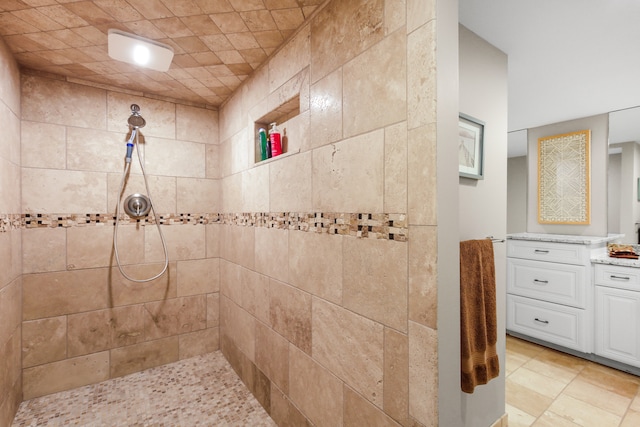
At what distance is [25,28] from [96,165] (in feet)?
2.94

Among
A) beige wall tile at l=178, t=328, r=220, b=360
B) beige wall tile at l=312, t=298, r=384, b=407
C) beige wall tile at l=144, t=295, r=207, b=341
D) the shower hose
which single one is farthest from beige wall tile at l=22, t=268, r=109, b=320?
beige wall tile at l=312, t=298, r=384, b=407

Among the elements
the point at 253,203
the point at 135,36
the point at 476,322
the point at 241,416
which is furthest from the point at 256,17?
the point at 241,416

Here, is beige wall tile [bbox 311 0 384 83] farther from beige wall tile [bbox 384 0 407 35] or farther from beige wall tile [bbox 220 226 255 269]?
beige wall tile [bbox 220 226 255 269]

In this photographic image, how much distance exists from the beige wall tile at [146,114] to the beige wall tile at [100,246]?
2.53 feet

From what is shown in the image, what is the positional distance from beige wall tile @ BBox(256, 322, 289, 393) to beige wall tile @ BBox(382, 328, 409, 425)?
73 centimetres

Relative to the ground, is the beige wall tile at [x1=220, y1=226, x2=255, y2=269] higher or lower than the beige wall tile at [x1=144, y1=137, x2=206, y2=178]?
lower

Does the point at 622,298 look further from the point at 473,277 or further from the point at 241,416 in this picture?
the point at 241,416

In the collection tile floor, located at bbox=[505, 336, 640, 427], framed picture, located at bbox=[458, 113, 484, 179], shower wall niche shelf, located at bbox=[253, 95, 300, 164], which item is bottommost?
tile floor, located at bbox=[505, 336, 640, 427]

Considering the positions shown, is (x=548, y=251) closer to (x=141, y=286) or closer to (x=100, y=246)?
(x=141, y=286)

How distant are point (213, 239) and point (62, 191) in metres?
1.09

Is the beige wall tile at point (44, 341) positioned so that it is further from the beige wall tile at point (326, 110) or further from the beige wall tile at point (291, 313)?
the beige wall tile at point (326, 110)

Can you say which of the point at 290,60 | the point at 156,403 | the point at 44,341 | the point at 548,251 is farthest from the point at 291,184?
the point at 548,251

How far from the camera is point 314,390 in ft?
4.65

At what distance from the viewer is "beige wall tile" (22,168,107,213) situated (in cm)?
196
